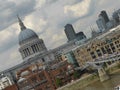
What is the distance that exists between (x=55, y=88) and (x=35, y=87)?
578 centimetres

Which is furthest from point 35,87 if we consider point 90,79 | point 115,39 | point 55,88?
point 115,39

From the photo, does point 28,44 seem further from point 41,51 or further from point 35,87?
point 35,87

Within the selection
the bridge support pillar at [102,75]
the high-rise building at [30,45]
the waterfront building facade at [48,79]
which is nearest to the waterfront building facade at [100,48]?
the waterfront building facade at [48,79]

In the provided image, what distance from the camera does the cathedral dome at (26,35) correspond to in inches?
6142

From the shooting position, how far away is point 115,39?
105 metres

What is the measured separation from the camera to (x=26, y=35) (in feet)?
516

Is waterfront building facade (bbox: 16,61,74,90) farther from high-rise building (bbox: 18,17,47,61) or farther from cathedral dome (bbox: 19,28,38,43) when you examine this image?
cathedral dome (bbox: 19,28,38,43)

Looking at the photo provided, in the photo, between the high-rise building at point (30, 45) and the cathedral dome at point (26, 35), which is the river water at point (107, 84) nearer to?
the high-rise building at point (30, 45)

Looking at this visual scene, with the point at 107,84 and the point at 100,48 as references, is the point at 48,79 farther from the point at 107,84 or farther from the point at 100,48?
the point at 100,48

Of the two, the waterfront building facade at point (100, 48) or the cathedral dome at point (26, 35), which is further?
the cathedral dome at point (26, 35)

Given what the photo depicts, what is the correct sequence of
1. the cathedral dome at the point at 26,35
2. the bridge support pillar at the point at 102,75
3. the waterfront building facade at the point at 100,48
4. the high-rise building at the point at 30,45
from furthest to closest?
the cathedral dome at the point at 26,35 → the high-rise building at the point at 30,45 → the waterfront building facade at the point at 100,48 → the bridge support pillar at the point at 102,75

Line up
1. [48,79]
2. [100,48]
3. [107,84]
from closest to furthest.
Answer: [107,84], [48,79], [100,48]

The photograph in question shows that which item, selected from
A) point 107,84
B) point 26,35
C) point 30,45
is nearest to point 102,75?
point 107,84

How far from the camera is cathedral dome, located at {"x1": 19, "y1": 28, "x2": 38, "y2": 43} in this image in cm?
15600
